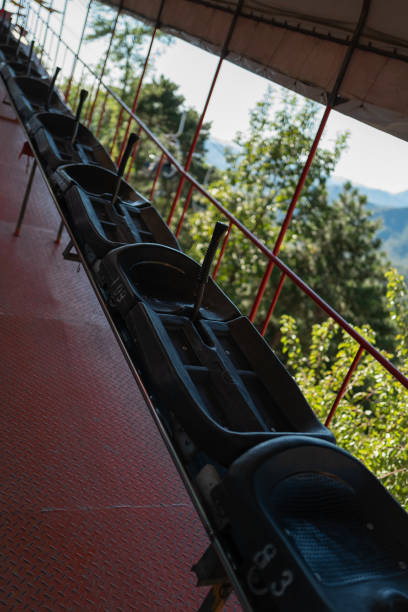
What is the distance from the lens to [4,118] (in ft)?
29.2

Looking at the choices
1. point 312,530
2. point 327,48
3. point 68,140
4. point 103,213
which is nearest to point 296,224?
point 68,140

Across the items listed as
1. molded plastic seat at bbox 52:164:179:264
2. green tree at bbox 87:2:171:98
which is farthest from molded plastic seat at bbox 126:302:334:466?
green tree at bbox 87:2:171:98

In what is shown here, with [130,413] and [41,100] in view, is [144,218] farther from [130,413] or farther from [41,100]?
[41,100]

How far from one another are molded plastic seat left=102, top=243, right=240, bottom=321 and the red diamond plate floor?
2.20ft

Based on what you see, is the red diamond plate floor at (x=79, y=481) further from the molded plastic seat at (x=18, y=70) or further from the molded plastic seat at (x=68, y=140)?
the molded plastic seat at (x=18, y=70)

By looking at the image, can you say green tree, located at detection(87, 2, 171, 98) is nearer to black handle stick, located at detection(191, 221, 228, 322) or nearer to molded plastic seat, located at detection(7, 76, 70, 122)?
molded plastic seat, located at detection(7, 76, 70, 122)

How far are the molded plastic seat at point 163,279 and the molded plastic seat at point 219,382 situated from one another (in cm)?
17

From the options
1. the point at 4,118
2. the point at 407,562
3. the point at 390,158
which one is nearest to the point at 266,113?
the point at 4,118

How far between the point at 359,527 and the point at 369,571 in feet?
0.53

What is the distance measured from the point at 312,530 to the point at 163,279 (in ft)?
5.43

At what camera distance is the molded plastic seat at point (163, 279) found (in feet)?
9.01

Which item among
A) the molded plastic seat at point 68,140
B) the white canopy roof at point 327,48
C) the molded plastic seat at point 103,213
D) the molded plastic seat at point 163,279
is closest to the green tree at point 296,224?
the molded plastic seat at point 68,140

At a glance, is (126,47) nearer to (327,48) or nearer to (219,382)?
(327,48)

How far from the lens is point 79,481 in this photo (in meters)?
2.49
